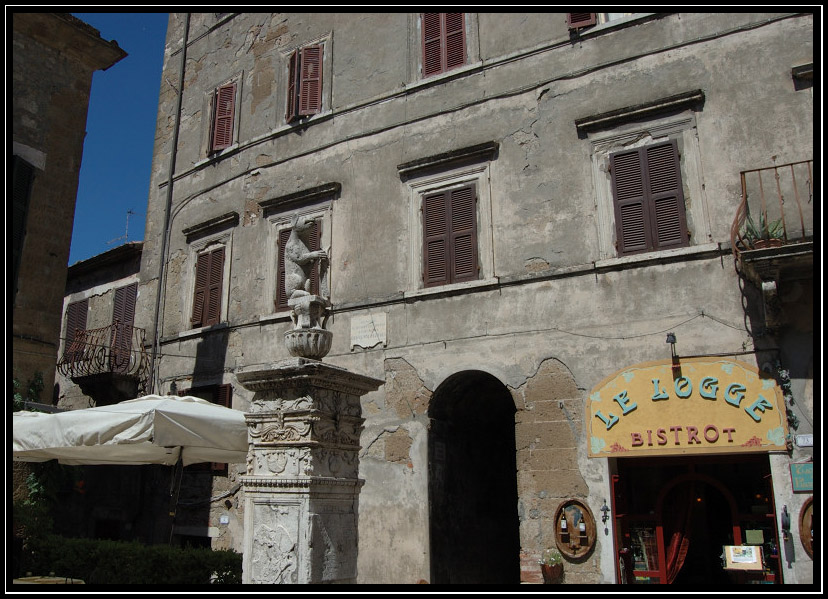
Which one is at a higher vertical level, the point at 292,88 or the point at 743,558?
the point at 292,88

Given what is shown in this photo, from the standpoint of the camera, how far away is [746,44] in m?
9.86

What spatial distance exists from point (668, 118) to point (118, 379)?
11.9m

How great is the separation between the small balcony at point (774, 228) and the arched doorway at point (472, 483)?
4.10 meters

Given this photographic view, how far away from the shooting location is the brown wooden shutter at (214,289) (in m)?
14.2

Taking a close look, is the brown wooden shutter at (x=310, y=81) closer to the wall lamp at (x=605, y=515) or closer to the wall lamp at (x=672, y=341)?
the wall lamp at (x=672, y=341)

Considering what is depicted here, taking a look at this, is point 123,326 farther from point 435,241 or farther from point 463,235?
point 463,235

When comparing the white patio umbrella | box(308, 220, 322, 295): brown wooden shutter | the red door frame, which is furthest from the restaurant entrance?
the white patio umbrella

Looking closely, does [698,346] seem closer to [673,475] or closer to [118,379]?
[673,475]

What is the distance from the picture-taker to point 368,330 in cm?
1187

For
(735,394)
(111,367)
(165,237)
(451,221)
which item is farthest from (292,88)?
(735,394)

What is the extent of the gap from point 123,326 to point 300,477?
11.5 m

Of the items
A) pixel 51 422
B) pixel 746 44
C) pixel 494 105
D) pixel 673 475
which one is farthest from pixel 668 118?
pixel 51 422

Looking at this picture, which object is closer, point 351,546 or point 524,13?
point 351,546

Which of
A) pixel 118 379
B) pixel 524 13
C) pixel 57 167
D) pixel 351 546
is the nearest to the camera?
pixel 351 546
